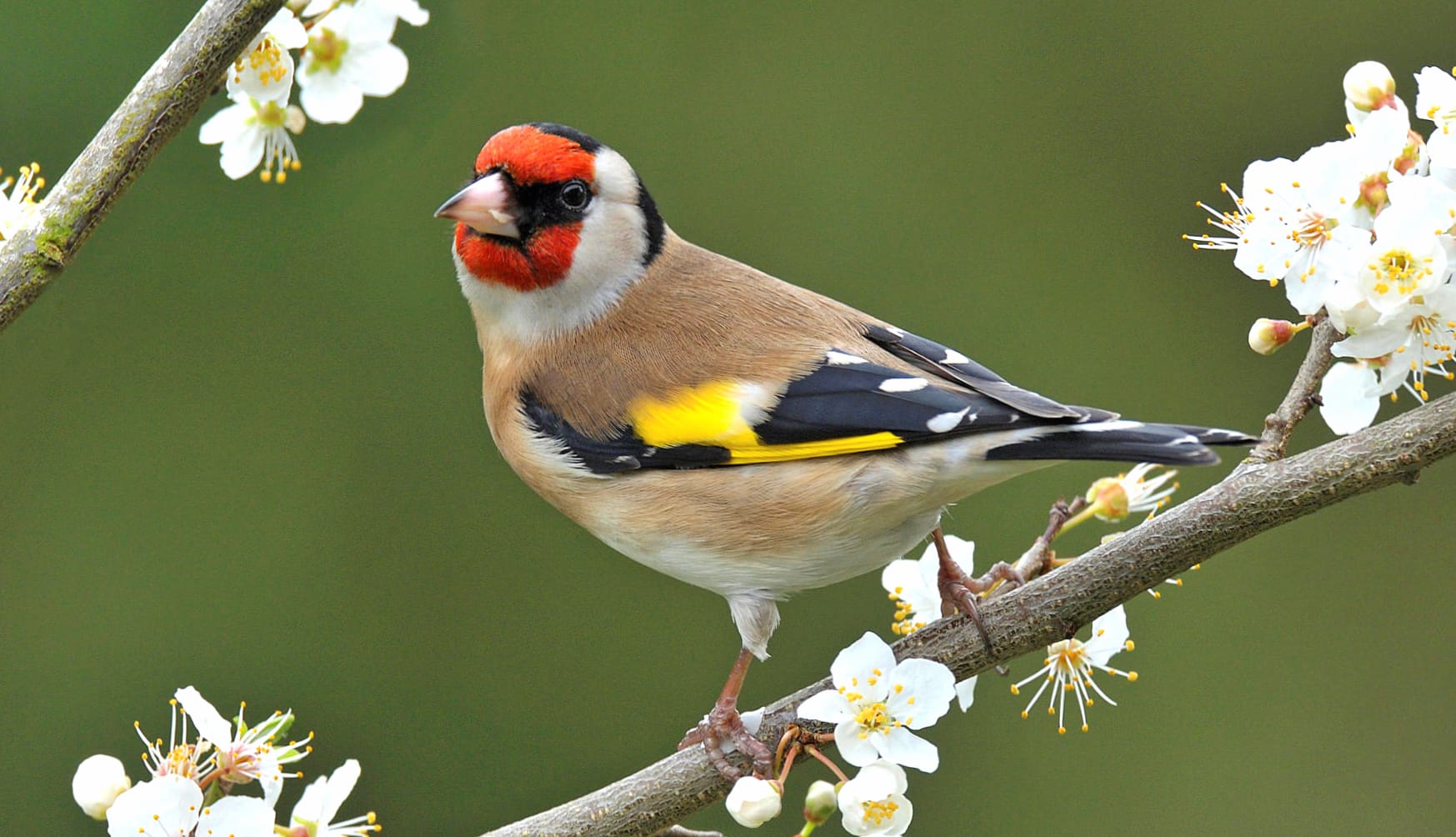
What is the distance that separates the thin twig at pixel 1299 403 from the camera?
182cm

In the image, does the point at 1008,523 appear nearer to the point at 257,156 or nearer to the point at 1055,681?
the point at 1055,681

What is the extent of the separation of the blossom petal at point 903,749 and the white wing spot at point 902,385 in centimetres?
56

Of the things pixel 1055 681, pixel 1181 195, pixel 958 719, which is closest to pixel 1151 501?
pixel 1055 681

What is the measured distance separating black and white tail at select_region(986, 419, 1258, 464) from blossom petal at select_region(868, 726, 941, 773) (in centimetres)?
39

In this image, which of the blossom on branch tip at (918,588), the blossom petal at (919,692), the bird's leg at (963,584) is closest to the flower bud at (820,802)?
the blossom petal at (919,692)

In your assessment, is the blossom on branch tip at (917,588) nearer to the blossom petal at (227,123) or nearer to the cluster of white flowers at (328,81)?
the cluster of white flowers at (328,81)

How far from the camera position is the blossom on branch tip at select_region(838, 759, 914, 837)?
170 centimetres

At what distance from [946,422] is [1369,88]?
65cm

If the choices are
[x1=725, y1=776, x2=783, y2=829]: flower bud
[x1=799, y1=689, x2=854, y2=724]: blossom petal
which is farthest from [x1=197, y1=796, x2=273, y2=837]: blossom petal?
[x1=799, y1=689, x2=854, y2=724]: blossom petal

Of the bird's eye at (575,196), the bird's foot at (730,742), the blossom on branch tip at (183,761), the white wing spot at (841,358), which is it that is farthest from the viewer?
the bird's eye at (575,196)

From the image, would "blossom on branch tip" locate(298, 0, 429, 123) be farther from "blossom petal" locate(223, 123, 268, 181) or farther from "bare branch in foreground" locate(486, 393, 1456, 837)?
"bare branch in foreground" locate(486, 393, 1456, 837)

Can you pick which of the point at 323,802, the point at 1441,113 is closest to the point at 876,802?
the point at 323,802

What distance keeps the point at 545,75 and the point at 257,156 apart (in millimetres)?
2750

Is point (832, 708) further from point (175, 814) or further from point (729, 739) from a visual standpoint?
point (175, 814)
